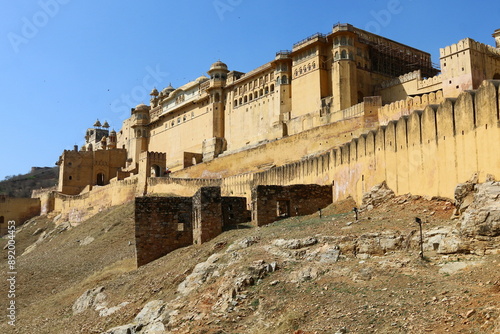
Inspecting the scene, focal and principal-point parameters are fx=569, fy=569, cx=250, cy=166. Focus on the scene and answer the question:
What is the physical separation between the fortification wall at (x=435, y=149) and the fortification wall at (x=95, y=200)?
26.1m

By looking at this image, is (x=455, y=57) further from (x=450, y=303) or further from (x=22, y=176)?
(x=22, y=176)

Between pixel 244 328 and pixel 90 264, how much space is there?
44.1ft

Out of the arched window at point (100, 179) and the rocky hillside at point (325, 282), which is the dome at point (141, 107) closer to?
the arched window at point (100, 179)

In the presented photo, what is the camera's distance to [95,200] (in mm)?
43312

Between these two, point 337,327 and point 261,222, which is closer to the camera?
point 337,327

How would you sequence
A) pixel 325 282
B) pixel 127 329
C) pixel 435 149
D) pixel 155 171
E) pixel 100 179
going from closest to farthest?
pixel 325 282
pixel 127 329
pixel 435 149
pixel 155 171
pixel 100 179

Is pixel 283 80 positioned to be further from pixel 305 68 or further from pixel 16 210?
pixel 16 210

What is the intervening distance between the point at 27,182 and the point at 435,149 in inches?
3165

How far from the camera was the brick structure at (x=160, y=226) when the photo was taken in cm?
1636

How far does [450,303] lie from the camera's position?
774cm

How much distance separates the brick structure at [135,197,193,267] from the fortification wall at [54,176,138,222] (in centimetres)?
2275

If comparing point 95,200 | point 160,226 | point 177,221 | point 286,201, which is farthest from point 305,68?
point 160,226

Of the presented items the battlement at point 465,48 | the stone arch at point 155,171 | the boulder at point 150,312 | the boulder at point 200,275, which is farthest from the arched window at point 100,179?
the boulder at point 150,312

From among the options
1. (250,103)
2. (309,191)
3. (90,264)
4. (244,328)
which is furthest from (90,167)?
(244,328)
